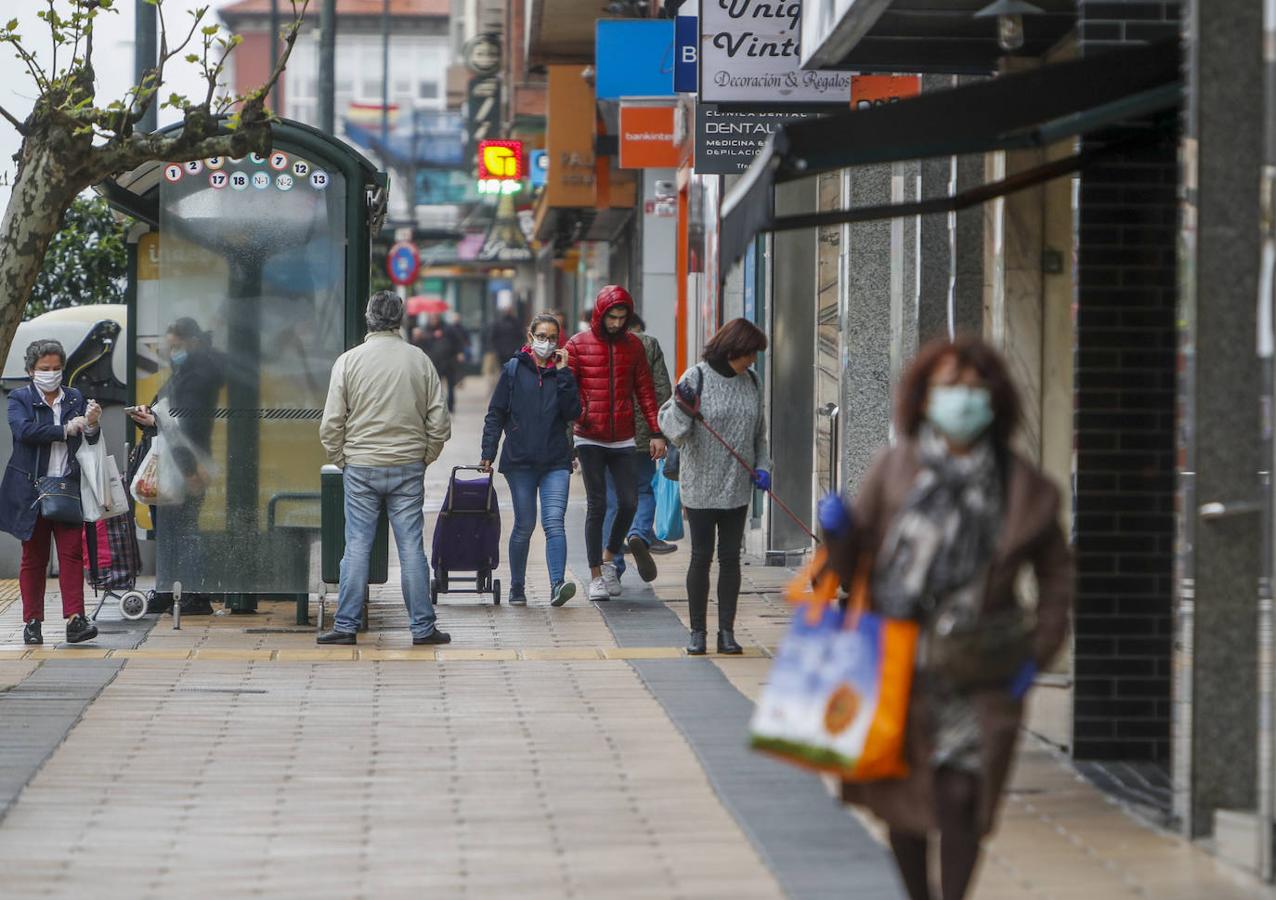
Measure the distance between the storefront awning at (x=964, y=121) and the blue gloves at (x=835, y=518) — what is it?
1452 mm

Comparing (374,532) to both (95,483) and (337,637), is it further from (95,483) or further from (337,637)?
(95,483)

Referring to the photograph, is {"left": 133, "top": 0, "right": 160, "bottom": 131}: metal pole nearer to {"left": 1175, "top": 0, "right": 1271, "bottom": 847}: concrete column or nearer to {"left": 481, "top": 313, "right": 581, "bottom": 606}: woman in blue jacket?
{"left": 481, "top": 313, "right": 581, "bottom": 606}: woman in blue jacket

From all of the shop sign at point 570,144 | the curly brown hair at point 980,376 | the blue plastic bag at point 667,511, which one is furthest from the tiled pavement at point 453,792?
the shop sign at point 570,144

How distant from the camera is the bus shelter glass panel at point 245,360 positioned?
1198 centimetres

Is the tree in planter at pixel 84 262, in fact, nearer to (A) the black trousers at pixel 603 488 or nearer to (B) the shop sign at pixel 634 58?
(B) the shop sign at pixel 634 58

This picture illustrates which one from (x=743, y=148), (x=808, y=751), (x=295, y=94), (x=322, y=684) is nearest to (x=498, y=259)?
(x=295, y=94)

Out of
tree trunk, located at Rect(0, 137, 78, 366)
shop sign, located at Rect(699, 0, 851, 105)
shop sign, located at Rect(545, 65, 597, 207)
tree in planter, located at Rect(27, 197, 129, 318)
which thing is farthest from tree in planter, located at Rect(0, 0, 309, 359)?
shop sign, located at Rect(545, 65, 597, 207)

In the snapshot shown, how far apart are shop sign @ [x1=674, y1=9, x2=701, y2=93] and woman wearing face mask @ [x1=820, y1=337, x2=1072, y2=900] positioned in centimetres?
1045

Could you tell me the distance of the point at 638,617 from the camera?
40.7ft

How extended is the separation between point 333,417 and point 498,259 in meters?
54.8

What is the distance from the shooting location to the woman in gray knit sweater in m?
10.5

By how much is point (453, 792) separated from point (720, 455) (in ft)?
11.4

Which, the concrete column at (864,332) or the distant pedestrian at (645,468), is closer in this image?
the concrete column at (864,332)

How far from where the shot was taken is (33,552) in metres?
11.1
